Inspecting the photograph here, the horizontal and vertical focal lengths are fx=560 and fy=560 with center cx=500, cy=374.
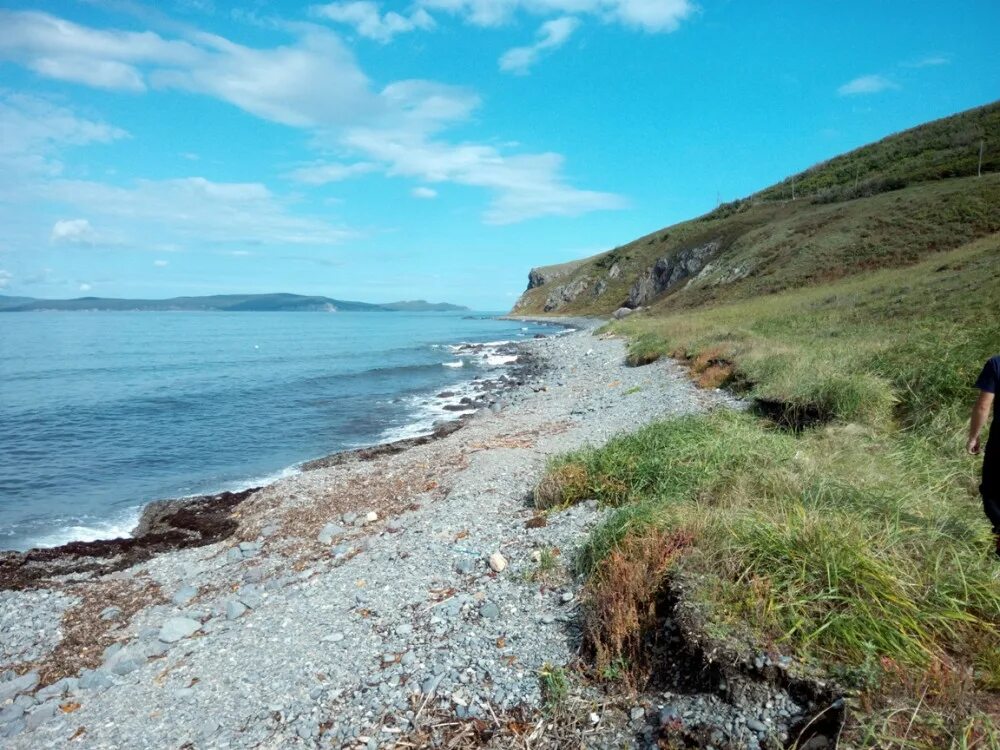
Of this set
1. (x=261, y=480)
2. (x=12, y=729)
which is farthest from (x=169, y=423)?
(x=12, y=729)

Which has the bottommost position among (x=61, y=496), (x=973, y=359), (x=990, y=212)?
(x=61, y=496)

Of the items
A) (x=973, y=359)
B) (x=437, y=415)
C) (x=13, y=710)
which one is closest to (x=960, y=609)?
(x=973, y=359)

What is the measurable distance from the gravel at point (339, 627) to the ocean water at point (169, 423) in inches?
191

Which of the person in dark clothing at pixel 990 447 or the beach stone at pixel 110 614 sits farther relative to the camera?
the beach stone at pixel 110 614

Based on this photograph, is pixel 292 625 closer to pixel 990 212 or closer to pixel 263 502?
pixel 263 502

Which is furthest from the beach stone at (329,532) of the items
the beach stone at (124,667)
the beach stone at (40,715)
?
the beach stone at (40,715)

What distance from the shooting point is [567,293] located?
12100 centimetres

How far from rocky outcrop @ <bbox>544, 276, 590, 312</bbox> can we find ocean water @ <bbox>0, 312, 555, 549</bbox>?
73202mm

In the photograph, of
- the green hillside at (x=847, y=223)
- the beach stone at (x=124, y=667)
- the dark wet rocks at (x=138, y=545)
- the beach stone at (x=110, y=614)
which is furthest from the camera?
the green hillside at (x=847, y=223)

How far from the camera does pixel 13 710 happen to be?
252 inches

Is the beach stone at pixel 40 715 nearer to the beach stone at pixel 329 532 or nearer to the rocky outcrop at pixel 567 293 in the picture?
the beach stone at pixel 329 532

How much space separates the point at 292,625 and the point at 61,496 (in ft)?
43.3

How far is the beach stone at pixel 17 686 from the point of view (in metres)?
6.81

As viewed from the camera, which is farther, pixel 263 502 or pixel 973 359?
pixel 263 502
